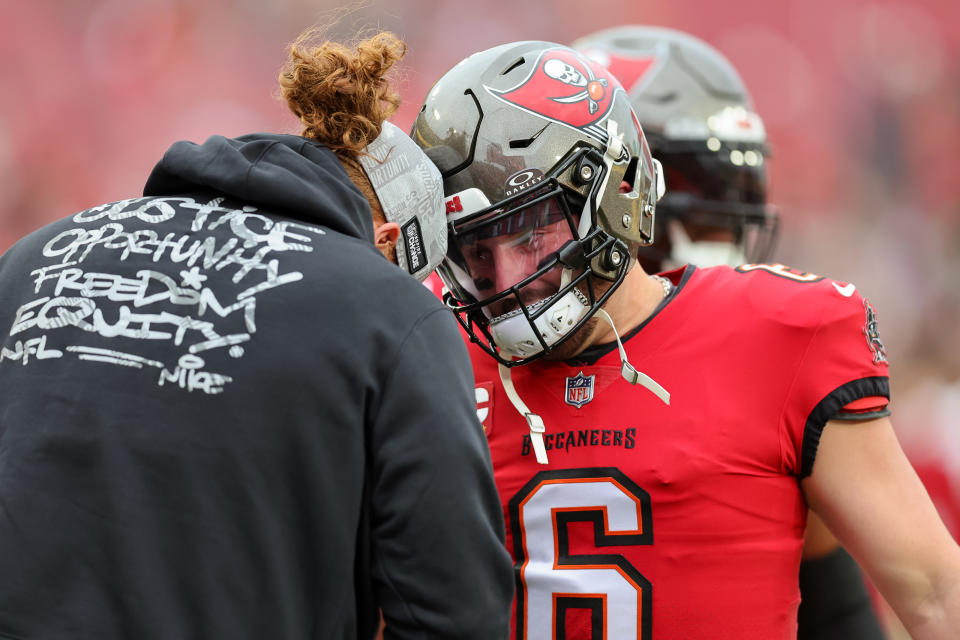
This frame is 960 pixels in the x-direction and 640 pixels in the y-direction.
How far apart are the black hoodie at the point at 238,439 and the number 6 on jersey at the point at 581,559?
52 cm

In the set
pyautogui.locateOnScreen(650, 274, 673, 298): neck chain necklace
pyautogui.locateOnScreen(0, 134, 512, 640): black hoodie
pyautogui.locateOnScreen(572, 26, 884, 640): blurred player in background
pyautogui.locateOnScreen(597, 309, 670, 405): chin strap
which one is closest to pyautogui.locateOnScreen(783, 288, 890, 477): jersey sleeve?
pyautogui.locateOnScreen(597, 309, 670, 405): chin strap

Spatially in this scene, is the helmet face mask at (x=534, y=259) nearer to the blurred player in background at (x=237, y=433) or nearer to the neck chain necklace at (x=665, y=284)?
the neck chain necklace at (x=665, y=284)

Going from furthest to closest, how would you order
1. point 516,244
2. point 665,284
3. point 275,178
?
point 665,284
point 516,244
point 275,178

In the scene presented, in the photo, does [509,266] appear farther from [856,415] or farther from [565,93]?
[856,415]

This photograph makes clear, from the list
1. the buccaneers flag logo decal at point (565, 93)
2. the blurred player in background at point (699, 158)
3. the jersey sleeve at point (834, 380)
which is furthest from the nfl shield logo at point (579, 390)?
the blurred player in background at point (699, 158)

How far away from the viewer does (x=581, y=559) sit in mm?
1907

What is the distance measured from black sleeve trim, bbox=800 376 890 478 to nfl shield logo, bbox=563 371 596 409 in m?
0.42

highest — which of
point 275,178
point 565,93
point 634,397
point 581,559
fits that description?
point 565,93

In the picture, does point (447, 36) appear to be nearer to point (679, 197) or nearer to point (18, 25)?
point (18, 25)

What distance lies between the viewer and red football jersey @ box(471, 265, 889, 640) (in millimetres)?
1825

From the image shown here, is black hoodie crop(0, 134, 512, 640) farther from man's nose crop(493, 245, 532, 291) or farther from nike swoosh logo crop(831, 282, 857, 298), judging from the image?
nike swoosh logo crop(831, 282, 857, 298)

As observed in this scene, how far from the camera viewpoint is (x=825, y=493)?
1785mm

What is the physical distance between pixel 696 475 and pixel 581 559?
277 millimetres

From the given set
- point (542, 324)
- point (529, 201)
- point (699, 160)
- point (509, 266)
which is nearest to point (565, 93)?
point (529, 201)
